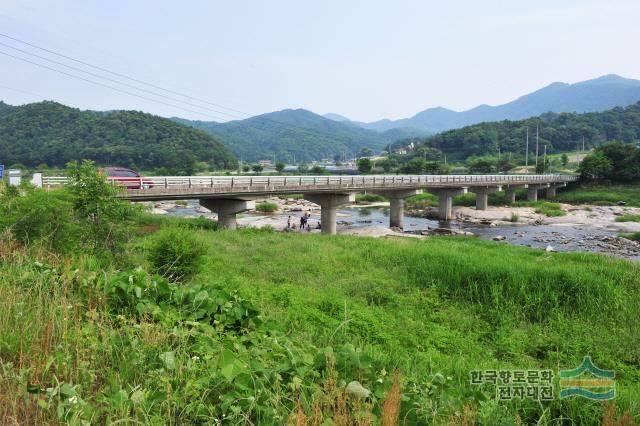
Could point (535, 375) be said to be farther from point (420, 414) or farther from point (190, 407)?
point (190, 407)

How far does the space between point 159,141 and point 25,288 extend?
358 ft

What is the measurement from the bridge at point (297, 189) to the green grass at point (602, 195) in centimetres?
1777

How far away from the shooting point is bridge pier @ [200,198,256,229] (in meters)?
29.8

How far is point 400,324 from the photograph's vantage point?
10391 mm

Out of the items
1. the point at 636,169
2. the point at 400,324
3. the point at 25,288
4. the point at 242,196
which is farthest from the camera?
the point at 636,169

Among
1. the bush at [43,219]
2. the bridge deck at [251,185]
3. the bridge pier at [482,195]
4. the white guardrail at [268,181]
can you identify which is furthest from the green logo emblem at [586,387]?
the bridge pier at [482,195]

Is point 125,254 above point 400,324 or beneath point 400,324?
above

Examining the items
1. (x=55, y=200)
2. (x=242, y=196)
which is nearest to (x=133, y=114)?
(x=242, y=196)

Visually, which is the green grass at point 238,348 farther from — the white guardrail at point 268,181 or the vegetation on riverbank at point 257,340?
the white guardrail at point 268,181

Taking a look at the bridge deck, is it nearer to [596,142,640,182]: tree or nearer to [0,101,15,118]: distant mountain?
[596,142,640,182]: tree

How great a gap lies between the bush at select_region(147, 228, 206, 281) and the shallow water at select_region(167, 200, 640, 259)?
92.1 feet

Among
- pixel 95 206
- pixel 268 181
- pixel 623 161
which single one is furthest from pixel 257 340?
pixel 623 161

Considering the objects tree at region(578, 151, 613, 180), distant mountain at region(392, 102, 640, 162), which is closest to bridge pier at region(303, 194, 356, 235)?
tree at region(578, 151, 613, 180)

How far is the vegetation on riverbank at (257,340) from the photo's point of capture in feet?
9.93
